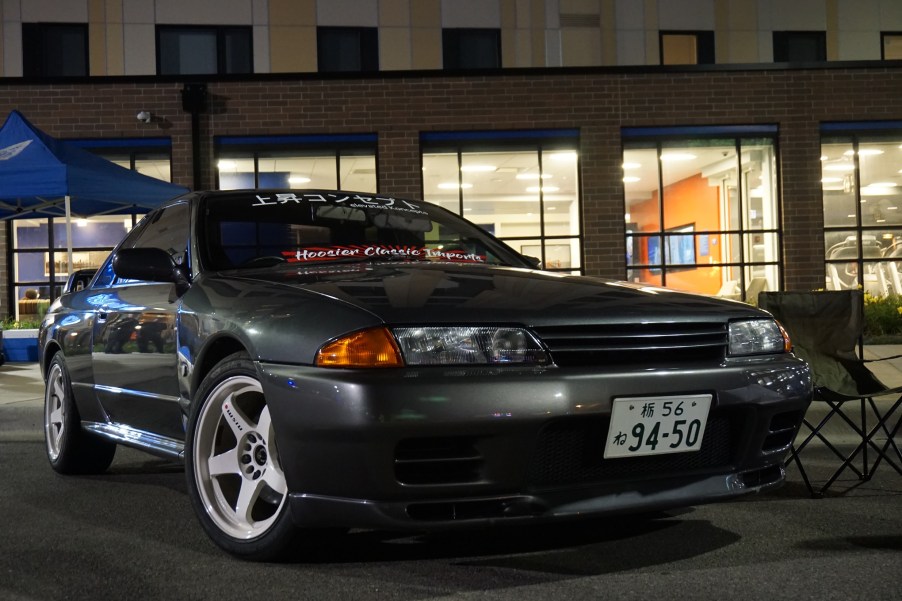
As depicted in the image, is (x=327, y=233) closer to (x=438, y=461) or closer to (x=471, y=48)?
(x=438, y=461)

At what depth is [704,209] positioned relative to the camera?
1798cm

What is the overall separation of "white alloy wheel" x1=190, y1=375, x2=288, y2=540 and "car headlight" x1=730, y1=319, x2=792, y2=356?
1549 millimetres

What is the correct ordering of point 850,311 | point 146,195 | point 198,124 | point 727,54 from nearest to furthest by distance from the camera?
point 850,311 < point 146,195 < point 198,124 < point 727,54

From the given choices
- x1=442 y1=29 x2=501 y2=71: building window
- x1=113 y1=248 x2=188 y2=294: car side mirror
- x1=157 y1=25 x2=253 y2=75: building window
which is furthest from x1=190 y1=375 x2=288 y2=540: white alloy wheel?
x1=442 y1=29 x2=501 y2=71: building window

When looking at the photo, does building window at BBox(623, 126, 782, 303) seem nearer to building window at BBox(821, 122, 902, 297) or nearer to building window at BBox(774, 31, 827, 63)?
building window at BBox(821, 122, 902, 297)

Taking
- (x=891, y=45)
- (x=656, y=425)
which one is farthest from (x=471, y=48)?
(x=656, y=425)

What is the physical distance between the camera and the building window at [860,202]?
698 inches

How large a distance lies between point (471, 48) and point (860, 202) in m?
7.92

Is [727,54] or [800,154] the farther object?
[727,54]

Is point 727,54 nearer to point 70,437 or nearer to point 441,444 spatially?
point 70,437

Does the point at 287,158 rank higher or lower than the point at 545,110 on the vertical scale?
lower

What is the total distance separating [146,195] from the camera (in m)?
12.0

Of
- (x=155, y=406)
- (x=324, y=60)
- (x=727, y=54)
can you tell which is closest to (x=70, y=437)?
(x=155, y=406)

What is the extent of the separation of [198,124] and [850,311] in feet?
43.6
